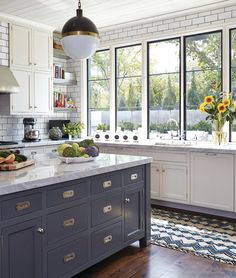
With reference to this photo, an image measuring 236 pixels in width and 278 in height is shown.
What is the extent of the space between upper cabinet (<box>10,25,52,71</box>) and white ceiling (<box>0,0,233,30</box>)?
236 mm

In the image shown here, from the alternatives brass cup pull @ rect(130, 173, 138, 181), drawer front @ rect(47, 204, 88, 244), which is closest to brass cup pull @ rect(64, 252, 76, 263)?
drawer front @ rect(47, 204, 88, 244)

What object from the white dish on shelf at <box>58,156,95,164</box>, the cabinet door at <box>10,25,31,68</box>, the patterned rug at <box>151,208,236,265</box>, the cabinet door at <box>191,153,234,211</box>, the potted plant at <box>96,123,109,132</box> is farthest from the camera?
the potted plant at <box>96,123,109,132</box>

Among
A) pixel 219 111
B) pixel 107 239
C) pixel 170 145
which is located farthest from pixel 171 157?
pixel 107 239

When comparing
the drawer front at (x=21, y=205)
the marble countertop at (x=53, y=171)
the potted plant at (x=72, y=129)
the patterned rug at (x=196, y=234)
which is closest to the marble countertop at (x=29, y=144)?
the potted plant at (x=72, y=129)

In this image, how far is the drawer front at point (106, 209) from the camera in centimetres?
279

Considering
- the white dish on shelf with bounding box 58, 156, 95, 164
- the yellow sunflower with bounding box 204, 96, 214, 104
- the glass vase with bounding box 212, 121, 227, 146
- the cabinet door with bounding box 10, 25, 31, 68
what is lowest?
the white dish on shelf with bounding box 58, 156, 95, 164

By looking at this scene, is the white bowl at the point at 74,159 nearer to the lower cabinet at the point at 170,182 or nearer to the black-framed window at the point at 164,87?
the lower cabinet at the point at 170,182

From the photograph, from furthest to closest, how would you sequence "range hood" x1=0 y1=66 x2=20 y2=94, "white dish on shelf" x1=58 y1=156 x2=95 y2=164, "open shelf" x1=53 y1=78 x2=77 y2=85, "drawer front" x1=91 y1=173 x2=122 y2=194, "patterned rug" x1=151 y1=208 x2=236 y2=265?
"open shelf" x1=53 y1=78 x2=77 y2=85, "range hood" x1=0 y1=66 x2=20 y2=94, "patterned rug" x1=151 y1=208 x2=236 y2=265, "white dish on shelf" x1=58 y1=156 x2=95 y2=164, "drawer front" x1=91 y1=173 x2=122 y2=194

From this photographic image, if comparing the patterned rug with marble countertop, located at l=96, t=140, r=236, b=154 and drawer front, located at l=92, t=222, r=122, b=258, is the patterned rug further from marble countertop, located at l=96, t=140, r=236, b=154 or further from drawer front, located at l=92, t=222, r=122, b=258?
marble countertop, located at l=96, t=140, r=236, b=154

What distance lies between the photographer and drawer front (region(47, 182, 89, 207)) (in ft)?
7.79

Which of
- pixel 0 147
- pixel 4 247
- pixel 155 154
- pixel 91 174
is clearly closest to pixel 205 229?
pixel 155 154

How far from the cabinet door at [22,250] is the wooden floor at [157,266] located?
0.66 meters

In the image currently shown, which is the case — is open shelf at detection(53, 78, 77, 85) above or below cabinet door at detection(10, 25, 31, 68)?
below

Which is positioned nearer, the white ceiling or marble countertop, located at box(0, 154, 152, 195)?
marble countertop, located at box(0, 154, 152, 195)
